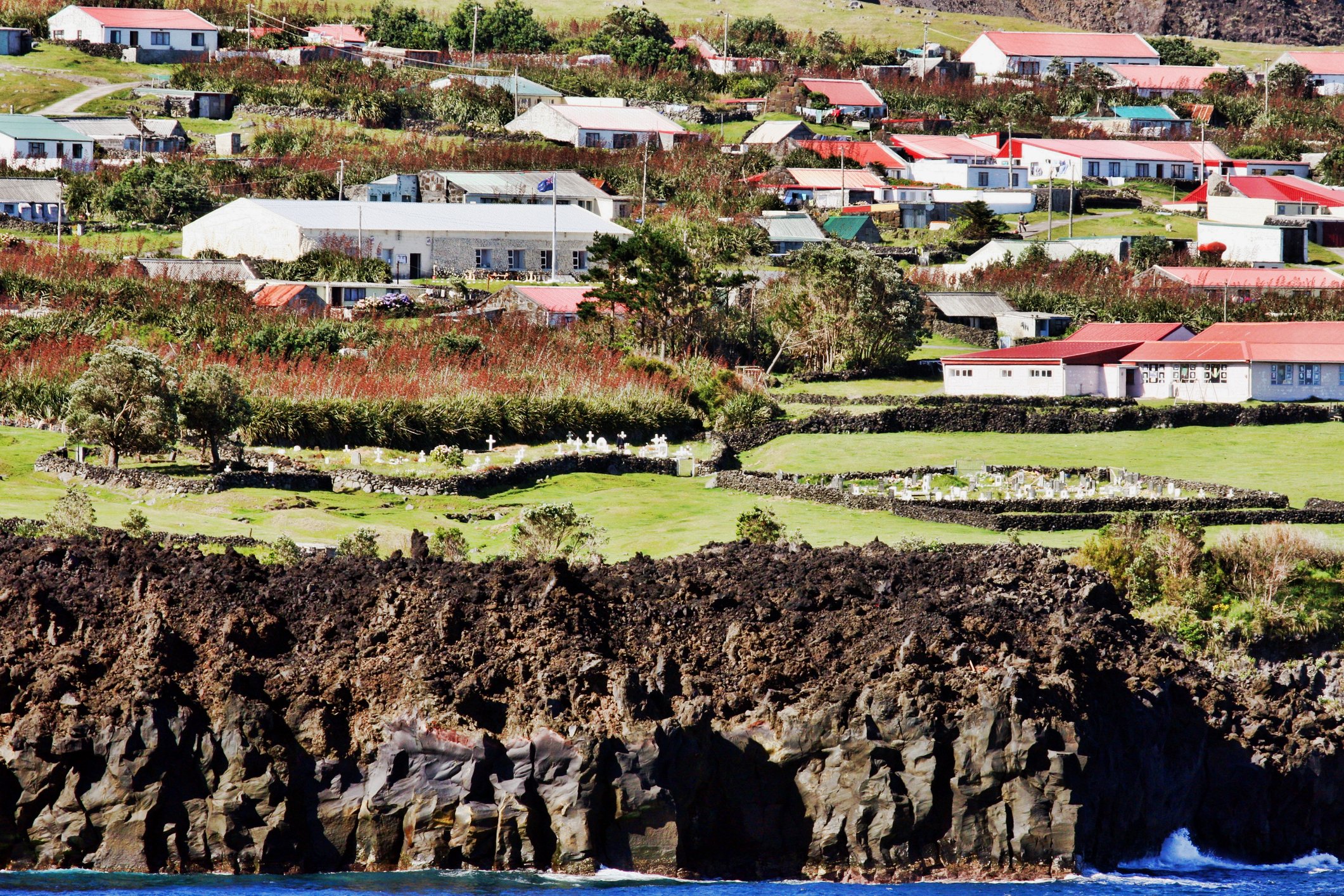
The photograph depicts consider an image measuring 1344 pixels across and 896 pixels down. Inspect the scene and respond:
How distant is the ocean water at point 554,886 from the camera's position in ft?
103

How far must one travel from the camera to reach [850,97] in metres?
154

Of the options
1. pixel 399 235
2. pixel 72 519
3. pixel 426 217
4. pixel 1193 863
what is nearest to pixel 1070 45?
pixel 426 217

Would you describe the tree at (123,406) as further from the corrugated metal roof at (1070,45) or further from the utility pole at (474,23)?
the corrugated metal roof at (1070,45)

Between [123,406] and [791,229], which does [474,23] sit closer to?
[791,229]

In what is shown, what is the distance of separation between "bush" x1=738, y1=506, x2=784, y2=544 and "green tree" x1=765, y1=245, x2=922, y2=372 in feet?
109

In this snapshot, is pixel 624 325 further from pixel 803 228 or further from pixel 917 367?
pixel 803 228

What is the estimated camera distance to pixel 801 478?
5862 cm

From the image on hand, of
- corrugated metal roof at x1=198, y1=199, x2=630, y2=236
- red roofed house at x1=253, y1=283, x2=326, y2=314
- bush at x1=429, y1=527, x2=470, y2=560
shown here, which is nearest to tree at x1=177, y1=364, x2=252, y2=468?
bush at x1=429, y1=527, x2=470, y2=560

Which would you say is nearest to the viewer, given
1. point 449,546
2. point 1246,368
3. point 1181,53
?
point 449,546

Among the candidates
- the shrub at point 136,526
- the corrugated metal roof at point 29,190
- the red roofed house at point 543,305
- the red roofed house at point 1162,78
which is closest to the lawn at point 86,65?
the corrugated metal roof at point 29,190

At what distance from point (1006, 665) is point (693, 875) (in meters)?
7.10

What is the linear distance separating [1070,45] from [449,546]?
149 meters

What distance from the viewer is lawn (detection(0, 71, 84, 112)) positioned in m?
130

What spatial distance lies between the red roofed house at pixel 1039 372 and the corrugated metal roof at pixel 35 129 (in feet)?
208
